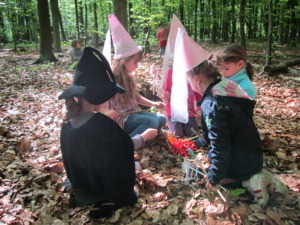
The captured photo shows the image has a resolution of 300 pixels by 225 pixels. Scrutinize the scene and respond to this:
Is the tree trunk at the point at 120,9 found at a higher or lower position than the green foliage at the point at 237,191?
higher

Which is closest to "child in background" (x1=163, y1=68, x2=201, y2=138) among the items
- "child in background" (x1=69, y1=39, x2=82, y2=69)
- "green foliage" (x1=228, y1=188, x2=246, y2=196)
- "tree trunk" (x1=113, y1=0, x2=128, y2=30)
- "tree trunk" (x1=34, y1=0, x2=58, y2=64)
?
"green foliage" (x1=228, y1=188, x2=246, y2=196)

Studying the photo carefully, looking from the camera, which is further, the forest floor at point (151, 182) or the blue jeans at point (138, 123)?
the blue jeans at point (138, 123)

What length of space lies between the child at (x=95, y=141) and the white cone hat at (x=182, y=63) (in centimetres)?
107

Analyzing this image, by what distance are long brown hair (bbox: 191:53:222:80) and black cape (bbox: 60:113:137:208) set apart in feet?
3.75

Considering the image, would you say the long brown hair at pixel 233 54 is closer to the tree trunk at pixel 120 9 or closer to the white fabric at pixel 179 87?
the white fabric at pixel 179 87

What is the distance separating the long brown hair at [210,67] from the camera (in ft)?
7.54

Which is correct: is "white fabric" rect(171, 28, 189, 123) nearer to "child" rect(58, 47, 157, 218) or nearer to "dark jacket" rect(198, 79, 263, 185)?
"dark jacket" rect(198, 79, 263, 185)

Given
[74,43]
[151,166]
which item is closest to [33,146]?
[151,166]

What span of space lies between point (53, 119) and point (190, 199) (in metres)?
3.21

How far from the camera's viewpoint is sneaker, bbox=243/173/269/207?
198 cm

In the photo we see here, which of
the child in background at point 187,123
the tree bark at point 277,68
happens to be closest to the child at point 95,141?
the child in background at point 187,123

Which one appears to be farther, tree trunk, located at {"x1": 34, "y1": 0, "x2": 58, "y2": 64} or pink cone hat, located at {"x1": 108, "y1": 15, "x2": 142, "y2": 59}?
tree trunk, located at {"x1": 34, "y1": 0, "x2": 58, "y2": 64}

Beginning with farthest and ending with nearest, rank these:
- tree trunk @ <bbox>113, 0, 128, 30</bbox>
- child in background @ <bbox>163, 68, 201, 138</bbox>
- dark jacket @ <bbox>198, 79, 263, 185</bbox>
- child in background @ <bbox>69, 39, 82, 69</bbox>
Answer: child in background @ <bbox>69, 39, 82, 69</bbox> → tree trunk @ <bbox>113, 0, 128, 30</bbox> → child in background @ <bbox>163, 68, 201, 138</bbox> → dark jacket @ <bbox>198, 79, 263, 185</bbox>

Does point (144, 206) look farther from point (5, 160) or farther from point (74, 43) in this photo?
point (74, 43)
